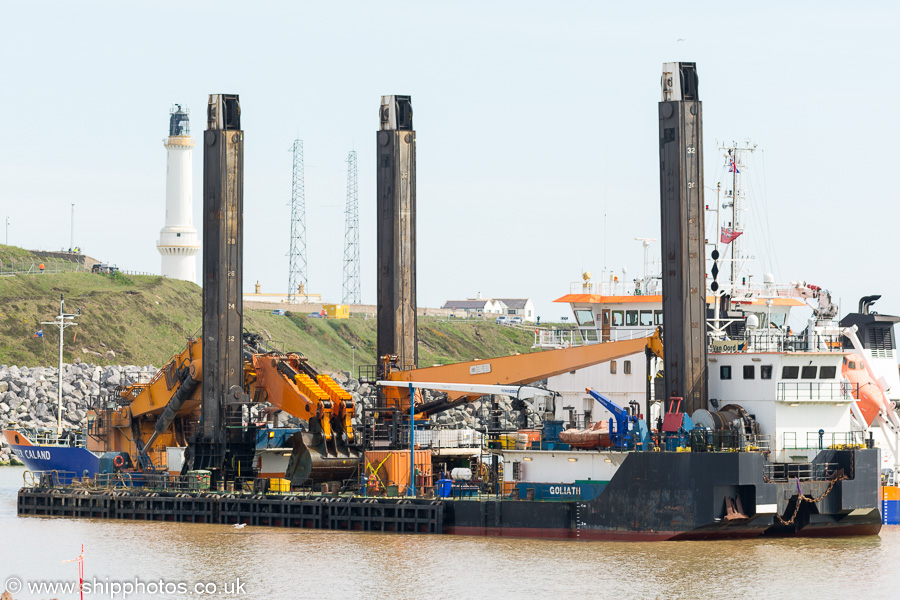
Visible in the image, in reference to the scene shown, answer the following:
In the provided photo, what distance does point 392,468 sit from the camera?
36.5 meters

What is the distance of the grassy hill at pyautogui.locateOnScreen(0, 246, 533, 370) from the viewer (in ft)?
274

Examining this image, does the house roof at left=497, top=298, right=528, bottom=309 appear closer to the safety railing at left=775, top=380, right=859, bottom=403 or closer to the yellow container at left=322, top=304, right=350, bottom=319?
the yellow container at left=322, top=304, right=350, bottom=319

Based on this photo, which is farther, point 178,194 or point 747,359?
point 178,194

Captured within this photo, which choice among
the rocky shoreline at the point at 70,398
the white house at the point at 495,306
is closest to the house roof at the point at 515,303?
the white house at the point at 495,306

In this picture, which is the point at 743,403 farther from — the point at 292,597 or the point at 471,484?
the point at 292,597

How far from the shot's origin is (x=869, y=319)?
38.3 meters

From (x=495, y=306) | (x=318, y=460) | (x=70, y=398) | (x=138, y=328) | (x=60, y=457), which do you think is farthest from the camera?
(x=495, y=306)

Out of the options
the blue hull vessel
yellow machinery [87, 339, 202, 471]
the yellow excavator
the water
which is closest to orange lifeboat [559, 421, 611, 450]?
the water

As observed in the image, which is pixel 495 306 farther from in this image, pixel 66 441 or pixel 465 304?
pixel 66 441

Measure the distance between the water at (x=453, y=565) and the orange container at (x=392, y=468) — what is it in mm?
2064

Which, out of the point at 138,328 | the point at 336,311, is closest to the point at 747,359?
the point at 138,328

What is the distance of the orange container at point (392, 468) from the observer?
3647cm

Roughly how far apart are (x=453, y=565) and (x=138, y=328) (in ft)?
204

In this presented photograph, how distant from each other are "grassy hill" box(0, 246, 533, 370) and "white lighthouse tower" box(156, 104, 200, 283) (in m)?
2.64
